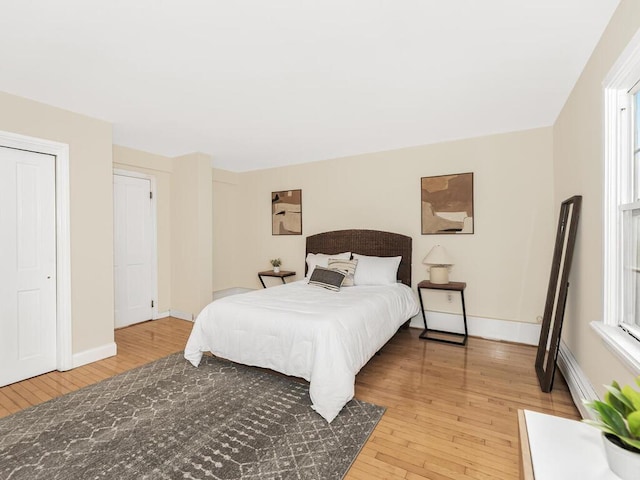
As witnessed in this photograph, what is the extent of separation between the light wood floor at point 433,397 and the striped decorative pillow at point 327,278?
3.08 feet

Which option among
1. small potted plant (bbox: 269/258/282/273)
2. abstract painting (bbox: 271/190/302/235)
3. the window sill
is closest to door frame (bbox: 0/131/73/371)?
small potted plant (bbox: 269/258/282/273)

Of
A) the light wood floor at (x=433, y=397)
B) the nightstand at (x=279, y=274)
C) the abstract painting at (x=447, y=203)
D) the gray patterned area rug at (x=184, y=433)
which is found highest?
the abstract painting at (x=447, y=203)

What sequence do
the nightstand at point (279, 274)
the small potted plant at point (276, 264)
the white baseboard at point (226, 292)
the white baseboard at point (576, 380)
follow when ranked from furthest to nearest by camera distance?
the white baseboard at point (226, 292) → the small potted plant at point (276, 264) → the nightstand at point (279, 274) → the white baseboard at point (576, 380)

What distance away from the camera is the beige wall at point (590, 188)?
Answer: 1.73 metres

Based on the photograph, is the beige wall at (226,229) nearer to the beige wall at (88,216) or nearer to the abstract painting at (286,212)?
the abstract painting at (286,212)

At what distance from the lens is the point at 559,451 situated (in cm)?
101

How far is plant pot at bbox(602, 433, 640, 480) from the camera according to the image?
0.81 meters

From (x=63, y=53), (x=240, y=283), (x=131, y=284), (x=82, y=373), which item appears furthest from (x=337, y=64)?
(x=240, y=283)

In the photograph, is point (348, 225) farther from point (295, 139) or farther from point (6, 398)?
point (6, 398)

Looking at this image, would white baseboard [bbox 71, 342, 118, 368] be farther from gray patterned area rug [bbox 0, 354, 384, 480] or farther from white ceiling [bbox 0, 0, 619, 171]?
white ceiling [bbox 0, 0, 619, 171]

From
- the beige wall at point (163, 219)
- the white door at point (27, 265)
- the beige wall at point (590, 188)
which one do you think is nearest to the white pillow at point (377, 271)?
the beige wall at point (590, 188)

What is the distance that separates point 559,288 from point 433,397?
153 cm

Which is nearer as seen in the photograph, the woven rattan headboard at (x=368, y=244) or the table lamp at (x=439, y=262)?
the table lamp at (x=439, y=262)

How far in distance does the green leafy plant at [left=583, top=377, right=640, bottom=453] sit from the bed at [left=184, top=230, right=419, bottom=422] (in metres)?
1.60
